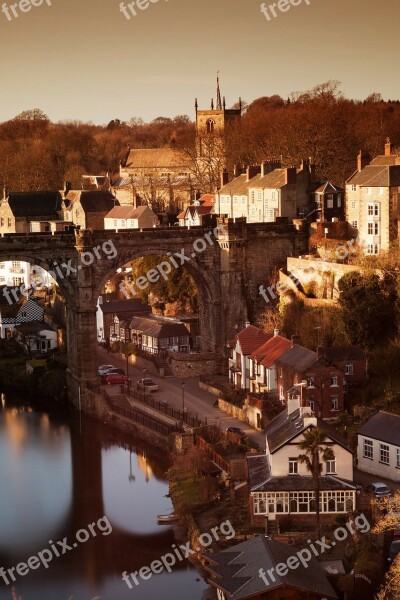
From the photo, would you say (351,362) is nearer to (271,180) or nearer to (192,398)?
(192,398)

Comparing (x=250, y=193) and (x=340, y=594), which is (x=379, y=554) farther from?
(x=250, y=193)

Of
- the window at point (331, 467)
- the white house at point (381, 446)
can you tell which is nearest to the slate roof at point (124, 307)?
the white house at point (381, 446)

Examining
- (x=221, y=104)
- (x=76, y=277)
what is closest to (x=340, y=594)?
(x=76, y=277)

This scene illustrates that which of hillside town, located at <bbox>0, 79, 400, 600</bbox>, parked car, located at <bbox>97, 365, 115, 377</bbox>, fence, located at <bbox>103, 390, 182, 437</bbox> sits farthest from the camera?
parked car, located at <bbox>97, 365, 115, 377</bbox>

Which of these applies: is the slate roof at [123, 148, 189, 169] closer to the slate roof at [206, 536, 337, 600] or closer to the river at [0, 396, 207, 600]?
the river at [0, 396, 207, 600]

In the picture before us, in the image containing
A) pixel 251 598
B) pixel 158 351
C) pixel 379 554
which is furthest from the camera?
pixel 158 351

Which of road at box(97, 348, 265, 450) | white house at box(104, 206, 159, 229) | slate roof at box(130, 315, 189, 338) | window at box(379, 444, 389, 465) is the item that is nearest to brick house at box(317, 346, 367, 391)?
road at box(97, 348, 265, 450)

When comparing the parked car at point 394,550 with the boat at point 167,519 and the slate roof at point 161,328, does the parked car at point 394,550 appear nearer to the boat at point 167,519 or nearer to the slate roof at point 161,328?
the boat at point 167,519
